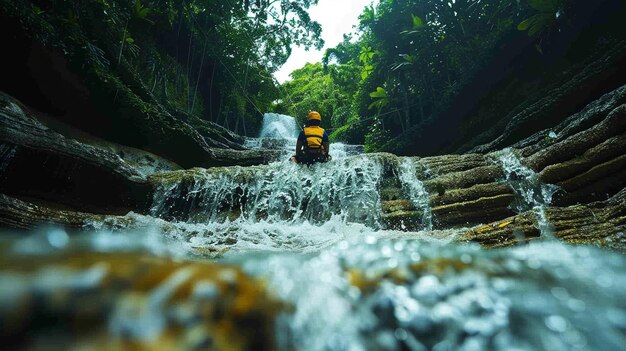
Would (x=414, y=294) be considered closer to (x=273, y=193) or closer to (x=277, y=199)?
(x=277, y=199)

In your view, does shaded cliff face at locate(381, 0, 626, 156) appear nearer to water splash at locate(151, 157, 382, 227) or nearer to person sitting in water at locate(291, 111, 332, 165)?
water splash at locate(151, 157, 382, 227)

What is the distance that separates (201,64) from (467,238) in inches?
667

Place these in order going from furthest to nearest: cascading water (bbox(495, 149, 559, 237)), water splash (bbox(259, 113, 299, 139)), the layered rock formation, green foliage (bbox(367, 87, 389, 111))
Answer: water splash (bbox(259, 113, 299, 139))
green foliage (bbox(367, 87, 389, 111))
cascading water (bbox(495, 149, 559, 237))
the layered rock formation

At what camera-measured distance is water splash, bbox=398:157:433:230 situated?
5.37 meters

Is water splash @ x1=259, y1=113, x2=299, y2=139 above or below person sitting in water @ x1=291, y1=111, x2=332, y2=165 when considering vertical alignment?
above

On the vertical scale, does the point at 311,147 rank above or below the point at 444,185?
above

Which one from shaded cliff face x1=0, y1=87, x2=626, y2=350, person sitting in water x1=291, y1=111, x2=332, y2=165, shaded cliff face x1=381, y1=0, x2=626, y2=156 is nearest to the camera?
shaded cliff face x1=0, y1=87, x2=626, y2=350

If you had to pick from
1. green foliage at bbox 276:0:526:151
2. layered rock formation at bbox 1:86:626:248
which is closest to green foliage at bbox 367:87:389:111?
green foliage at bbox 276:0:526:151

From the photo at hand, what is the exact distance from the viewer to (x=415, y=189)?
20.8ft

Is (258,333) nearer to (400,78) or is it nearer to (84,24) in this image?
(84,24)

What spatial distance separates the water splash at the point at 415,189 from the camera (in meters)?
5.37

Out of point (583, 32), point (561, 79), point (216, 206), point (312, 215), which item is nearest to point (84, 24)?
point (216, 206)

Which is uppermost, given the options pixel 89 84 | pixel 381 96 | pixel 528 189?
pixel 381 96

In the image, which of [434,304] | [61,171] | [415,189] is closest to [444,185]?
[415,189]
